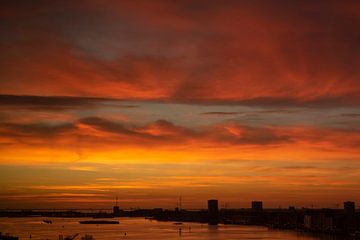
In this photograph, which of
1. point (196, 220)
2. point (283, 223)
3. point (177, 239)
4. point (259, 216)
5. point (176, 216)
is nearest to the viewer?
point (177, 239)

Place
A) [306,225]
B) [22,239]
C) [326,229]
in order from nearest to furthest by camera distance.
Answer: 1. [22,239]
2. [326,229]
3. [306,225]

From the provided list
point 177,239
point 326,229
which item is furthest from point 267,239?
point 326,229

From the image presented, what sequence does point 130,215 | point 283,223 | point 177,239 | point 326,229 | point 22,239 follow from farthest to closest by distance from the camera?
point 130,215, point 283,223, point 326,229, point 177,239, point 22,239

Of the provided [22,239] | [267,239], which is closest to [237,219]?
[267,239]

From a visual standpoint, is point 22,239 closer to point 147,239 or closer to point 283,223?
point 147,239

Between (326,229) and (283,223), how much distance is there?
21.8 m

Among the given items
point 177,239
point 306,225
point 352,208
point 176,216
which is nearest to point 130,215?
point 176,216

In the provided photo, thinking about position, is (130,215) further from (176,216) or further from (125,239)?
(125,239)

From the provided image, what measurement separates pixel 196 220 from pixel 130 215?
58.7 metres

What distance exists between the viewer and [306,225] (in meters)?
96.7

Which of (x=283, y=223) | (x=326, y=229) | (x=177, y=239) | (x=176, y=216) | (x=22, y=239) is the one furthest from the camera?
(x=176, y=216)

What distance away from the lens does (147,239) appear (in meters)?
63.0

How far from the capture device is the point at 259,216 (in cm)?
13312

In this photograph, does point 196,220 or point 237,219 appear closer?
point 237,219
